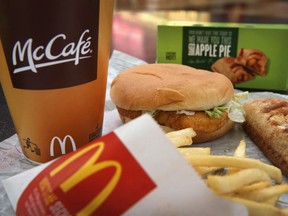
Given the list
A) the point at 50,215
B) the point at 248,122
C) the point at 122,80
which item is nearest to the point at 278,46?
the point at 248,122

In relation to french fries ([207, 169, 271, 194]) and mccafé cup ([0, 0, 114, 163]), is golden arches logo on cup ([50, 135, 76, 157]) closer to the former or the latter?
mccafé cup ([0, 0, 114, 163])

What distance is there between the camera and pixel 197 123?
4.07 ft

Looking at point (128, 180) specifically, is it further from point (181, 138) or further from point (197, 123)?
point (197, 123)

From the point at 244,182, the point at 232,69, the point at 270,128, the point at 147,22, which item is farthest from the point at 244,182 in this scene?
the point at 147,22

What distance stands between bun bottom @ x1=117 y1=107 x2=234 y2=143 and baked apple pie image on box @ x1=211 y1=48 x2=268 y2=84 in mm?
496

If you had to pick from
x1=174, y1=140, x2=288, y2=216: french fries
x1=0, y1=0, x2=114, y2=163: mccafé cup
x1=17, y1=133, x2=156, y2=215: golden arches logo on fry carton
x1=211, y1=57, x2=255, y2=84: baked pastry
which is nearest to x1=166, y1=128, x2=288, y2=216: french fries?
x1=174, y1=140, x2=288, y2=216: french fries

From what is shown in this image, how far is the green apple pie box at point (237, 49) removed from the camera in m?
1.68

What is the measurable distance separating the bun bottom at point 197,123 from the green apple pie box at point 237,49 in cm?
51

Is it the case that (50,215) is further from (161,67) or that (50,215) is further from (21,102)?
(161,67)

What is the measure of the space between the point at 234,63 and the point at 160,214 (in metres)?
1.14

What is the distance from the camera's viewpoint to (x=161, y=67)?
1.47 m

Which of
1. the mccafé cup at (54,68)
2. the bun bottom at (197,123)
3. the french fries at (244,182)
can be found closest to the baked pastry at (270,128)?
the bun bottom at (197,123)

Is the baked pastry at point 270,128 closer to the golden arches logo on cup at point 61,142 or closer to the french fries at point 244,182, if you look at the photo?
the french fries at point 244,182

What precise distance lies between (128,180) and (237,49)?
118cm
